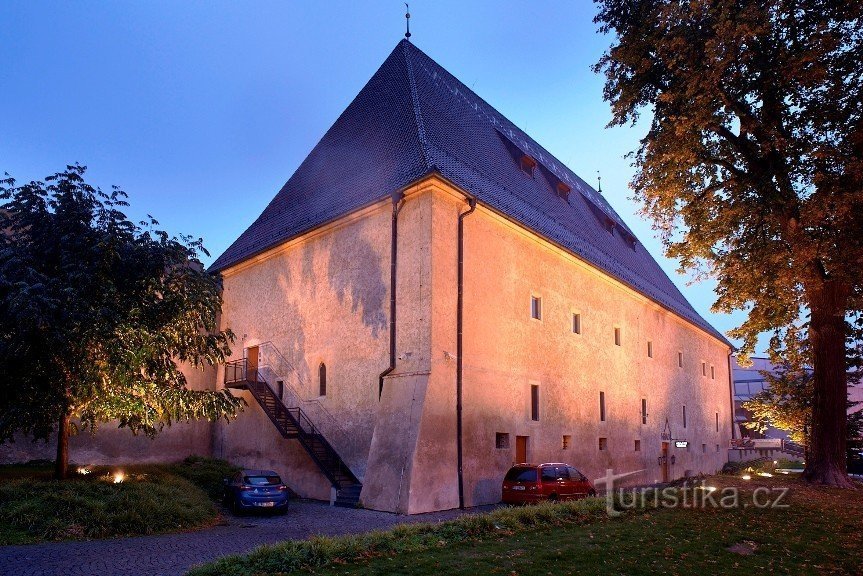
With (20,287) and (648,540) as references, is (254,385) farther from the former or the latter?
(648,540)

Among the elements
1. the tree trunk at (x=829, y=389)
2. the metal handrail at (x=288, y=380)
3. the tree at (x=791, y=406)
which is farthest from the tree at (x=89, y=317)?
the tree at (x=791, y=406)

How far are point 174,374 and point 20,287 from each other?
16.8 ft

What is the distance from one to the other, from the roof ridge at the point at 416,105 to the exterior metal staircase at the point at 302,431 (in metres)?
9.72

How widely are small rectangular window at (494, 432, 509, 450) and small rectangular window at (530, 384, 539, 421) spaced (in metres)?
2.10

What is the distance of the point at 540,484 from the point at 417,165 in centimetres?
1041

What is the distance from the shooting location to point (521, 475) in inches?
771

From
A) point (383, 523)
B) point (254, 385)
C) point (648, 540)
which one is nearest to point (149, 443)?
point (254, 385)

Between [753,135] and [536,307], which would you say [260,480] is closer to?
[536,307]

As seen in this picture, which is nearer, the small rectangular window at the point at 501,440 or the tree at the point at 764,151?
the tree at the point at 764,151

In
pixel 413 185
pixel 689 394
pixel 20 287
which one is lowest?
pixel 689 394

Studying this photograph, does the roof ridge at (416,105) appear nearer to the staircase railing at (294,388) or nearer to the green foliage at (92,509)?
the staircase railing at (294,388)

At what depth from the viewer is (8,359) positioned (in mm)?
16516

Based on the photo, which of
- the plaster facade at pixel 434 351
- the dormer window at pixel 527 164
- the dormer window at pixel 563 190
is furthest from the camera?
the dormer window at pixel 563 190

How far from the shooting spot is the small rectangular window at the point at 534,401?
23.9 m
